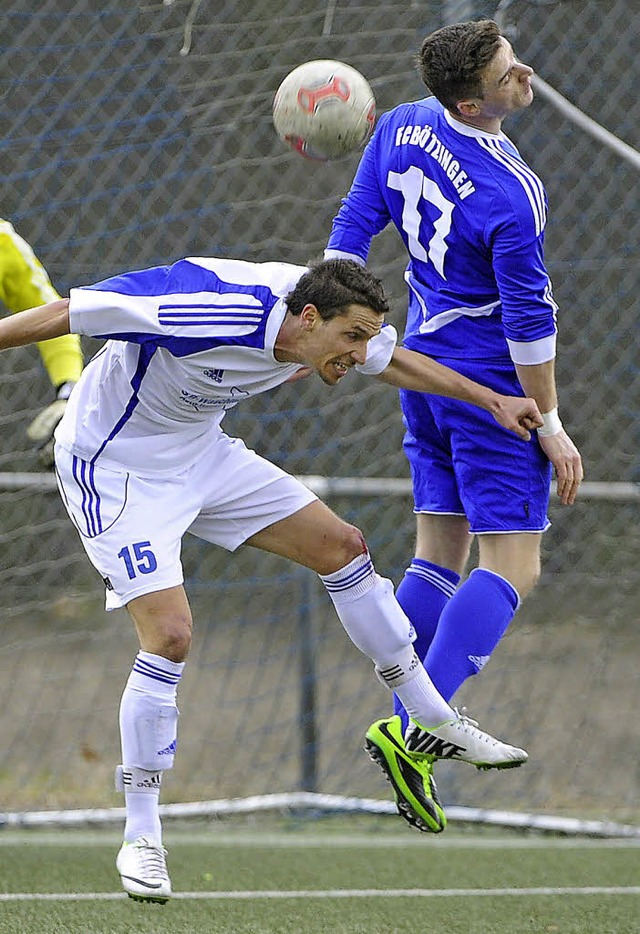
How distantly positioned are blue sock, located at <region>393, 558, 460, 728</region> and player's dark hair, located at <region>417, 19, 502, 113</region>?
1.31 meters

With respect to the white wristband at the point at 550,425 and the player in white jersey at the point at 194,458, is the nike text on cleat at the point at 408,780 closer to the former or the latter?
the player in white jersey at the point at 194,458

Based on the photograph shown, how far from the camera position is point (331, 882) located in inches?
179

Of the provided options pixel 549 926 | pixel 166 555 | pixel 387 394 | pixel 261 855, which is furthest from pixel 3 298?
pixel 387 394

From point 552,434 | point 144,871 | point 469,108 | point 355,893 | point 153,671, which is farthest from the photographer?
point 355,893

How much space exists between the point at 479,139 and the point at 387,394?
3.35 metres

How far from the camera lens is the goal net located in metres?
6.37

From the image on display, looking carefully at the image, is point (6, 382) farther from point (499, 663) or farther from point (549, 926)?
point (549, 926)

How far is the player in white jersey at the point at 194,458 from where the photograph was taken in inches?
141

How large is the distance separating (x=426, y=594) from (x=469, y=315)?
818 millimetres

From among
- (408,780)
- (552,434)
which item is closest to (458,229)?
(552,434)

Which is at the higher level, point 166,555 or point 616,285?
point 166,555

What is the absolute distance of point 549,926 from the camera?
392cm

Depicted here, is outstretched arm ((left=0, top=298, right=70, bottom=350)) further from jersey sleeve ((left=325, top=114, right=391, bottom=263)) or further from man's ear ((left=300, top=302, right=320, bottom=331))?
jersey sleeve ((left=325, top=114, right=391, bottom=263))

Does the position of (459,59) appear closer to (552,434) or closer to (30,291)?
(552,434)
